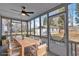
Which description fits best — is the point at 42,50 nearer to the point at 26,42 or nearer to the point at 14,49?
the point at 26,42

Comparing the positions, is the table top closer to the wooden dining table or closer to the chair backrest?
the wooden dining table

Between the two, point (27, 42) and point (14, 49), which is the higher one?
point (27, 42)

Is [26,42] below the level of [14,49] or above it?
above

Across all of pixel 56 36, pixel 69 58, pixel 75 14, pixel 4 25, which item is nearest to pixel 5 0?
pixel 4 25

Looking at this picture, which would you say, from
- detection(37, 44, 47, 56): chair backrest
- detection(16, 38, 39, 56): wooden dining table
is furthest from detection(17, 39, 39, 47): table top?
detection(37, 44, 47, 56): chair backrest

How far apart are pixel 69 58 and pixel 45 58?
0.47 metres

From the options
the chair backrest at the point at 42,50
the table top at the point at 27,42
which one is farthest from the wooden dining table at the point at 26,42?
the chair backrest at the point at 42,50

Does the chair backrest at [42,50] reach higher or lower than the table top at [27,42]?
lower

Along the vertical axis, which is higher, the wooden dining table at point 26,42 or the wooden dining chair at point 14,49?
the wooden dining table at point 26,42

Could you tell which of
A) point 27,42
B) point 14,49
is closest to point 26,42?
point 27,42

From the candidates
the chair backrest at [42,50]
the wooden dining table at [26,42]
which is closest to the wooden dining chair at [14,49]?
the wooden dining table at [26,42]

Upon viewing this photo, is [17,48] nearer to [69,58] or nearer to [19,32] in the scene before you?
[19,32]

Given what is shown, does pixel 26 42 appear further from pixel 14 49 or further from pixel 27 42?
pixel 14 49

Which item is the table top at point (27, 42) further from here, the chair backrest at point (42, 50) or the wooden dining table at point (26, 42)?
the chair backrest at point (42, 50)
